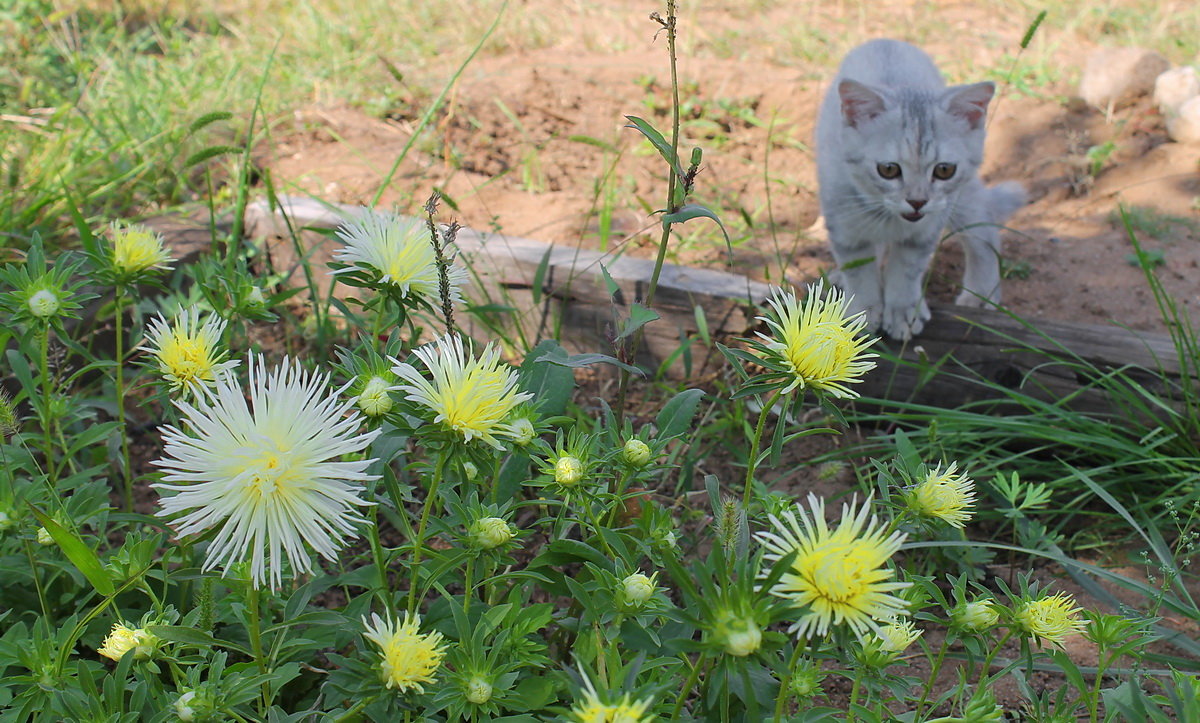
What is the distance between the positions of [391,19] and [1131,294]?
11.7ft

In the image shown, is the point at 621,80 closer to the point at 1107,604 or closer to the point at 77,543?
the point at 1107,604

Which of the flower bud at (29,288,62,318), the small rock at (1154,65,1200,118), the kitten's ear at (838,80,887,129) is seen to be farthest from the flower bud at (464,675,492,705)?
the small rock at (1154,65,1200,118)

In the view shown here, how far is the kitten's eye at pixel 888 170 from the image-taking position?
2.76 m

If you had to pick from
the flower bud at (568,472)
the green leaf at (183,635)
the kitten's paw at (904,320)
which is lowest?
the green leaf at (183,635)

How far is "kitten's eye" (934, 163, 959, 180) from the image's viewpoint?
9.06 feet

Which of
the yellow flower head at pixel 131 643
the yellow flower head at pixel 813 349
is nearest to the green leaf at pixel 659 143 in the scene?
the yellow flower head at pixel 813 349

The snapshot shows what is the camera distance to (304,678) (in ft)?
4.75

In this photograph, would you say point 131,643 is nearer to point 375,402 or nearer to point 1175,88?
point 375,402

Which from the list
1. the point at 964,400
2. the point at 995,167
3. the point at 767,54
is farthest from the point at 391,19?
the point at 964,400

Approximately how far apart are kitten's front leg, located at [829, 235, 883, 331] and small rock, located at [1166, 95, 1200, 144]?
1686 millimetres

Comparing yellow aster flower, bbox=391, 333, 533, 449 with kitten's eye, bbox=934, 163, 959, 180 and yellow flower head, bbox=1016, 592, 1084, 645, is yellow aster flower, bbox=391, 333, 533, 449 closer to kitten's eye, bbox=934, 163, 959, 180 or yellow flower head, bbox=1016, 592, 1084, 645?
yellow flower head, bbox=1016, 592, 1084, 645

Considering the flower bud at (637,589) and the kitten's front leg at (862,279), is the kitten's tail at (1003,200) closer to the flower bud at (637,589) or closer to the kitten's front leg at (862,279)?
the kitten's front leg at (862,279)

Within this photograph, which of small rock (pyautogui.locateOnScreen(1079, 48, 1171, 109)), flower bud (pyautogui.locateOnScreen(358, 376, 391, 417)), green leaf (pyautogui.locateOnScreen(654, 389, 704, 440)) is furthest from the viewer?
small rock (pyautogui.locateOnScreen(1079, 48, 1171, 109))

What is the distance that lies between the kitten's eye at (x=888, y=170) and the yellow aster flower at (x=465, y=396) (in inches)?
81.5
